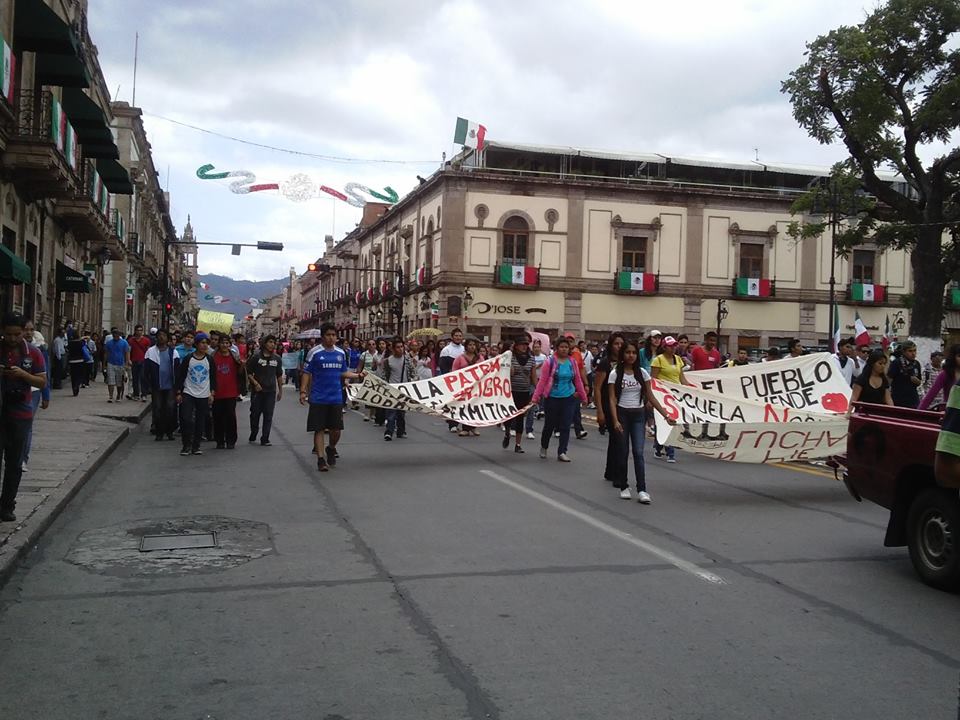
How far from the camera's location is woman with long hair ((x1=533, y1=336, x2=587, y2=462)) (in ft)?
44.5

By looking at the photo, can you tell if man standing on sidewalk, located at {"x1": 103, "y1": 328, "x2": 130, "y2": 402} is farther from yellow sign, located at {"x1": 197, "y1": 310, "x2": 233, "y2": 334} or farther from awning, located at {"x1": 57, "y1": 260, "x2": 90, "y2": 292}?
yellow sign, located at {"x1": 197, "y1": 310, "x2": 233, "y2": 334}

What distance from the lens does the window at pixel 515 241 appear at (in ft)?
155

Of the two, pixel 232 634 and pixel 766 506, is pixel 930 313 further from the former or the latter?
pixel 232 634

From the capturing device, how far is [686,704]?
13.8 ft

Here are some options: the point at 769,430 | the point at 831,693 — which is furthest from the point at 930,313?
the point at 831,693

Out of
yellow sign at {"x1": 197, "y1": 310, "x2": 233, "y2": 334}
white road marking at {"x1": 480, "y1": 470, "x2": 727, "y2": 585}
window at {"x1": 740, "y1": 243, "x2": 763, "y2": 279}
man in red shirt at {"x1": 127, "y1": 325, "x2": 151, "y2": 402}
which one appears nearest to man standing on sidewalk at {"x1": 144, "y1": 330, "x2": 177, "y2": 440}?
white road marking at {"x1": 480, "y1": 470, "x2": 727, "y2": 585}

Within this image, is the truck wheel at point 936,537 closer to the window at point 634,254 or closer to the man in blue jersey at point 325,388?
the man in blue jersey at point 325,388

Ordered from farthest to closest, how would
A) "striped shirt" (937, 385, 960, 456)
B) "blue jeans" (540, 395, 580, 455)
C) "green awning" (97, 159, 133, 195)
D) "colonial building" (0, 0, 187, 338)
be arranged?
1. "green awning" (97, 159, 133, 195)
2. "colonial building" (0, 0, 187, 338)
3. "blue jeans" (540, 395, 580, 455)
4. "striped shirt" (937, 385, 960, 456)

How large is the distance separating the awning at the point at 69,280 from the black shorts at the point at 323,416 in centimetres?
1949

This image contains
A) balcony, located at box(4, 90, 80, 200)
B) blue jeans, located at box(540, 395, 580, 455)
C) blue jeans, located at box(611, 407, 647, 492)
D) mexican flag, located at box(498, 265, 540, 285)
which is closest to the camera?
blue jeans, located at box(611, 407, 647, 492)

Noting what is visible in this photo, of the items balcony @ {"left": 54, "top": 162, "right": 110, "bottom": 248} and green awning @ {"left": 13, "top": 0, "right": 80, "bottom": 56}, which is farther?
balcony @ {"left": 54, "top": 162, "right": 110, "bottom": 248}

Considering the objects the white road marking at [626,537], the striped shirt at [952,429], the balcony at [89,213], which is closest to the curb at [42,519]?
the white road marking at [626,537]

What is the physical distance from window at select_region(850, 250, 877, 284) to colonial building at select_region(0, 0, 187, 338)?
36.1m

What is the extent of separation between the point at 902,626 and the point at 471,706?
282cm
